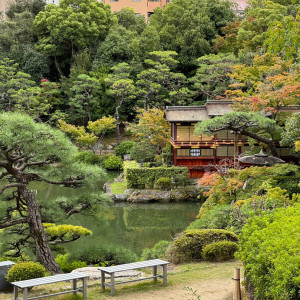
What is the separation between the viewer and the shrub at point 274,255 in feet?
17.0

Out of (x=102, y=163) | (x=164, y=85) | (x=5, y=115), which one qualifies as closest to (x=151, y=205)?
(x=102, y=163)

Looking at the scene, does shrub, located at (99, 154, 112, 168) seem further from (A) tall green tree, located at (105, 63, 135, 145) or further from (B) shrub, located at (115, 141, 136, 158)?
(A) tall green tree, located at (105, 63, 135, 145)

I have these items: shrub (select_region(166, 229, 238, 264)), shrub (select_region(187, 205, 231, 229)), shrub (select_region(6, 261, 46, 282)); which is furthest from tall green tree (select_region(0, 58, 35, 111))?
shrub (select_region(6, 261, 46, 282))

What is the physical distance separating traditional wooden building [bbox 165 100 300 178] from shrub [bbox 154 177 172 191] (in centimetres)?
288

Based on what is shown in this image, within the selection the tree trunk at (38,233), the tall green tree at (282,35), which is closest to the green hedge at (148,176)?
the tree trunk at (38,233)

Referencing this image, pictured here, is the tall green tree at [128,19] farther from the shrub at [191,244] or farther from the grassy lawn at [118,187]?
the shrub at [191,244]

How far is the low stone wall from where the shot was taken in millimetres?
24062

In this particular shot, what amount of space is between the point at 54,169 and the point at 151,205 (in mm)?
12837

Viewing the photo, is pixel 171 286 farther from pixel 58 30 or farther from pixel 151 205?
pixel 58 30

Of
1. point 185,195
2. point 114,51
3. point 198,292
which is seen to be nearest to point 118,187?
point 185,195

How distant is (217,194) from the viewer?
18.2 meters

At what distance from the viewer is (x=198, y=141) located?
28.0 m

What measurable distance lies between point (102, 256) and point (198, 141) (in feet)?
56.8

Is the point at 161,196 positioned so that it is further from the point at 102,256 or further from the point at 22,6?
the point at 22,6
